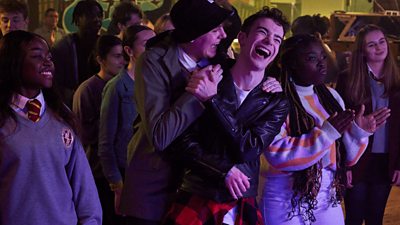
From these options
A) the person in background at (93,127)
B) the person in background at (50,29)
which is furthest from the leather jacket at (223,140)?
the person in background at (50,29)

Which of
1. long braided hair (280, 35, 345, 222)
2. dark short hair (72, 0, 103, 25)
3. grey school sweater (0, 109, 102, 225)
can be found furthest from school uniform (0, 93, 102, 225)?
dark short hair (72, 0, 103, 25)

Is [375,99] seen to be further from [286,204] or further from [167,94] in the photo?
[167,94]

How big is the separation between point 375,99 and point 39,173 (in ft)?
7.78

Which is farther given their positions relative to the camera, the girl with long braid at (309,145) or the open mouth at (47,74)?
the girl with long braid at (309,145)

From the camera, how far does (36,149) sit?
6.69ft

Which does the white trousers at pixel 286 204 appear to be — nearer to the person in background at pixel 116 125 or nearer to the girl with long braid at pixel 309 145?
the girl with long braid at pixel 309 145

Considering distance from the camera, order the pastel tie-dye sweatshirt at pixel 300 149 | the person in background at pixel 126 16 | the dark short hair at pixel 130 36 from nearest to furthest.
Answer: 1. the pastel tie-dye sweatshirt at pixel 300 149
2. the dark short hair at pixel 130 36
3. the person in background at pixel 126 16

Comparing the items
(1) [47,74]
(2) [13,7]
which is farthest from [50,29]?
(1) [47,74]

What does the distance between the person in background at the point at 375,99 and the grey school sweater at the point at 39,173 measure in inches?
82.8

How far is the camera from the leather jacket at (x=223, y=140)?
220 cm

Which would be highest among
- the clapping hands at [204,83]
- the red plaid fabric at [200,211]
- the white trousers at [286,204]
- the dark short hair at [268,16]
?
the dark short hair at [268,16]

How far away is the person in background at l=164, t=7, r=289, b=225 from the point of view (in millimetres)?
2199

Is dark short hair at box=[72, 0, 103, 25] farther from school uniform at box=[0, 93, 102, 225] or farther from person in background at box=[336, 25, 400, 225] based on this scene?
school uniform at box=[0, 93, 102, 225]

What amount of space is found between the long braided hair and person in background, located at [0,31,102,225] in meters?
0.93
